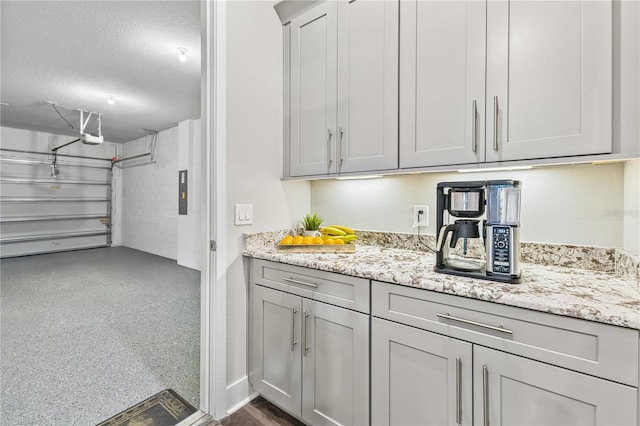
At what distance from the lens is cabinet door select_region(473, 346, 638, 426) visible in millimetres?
800

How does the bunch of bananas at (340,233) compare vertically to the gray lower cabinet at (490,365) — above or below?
above

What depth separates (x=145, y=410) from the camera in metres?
1.62

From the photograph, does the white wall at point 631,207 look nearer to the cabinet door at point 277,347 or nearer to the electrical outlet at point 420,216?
the electrical outlet at point 420,216

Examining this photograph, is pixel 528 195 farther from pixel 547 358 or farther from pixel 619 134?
pixel 547 358

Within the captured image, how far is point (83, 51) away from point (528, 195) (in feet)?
13.4

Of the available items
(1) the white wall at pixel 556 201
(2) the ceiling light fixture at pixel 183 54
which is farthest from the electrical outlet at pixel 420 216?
(2) the ceiling light fixture at pixel 183 54

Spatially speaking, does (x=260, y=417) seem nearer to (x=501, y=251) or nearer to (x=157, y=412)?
(x=157, y=412)

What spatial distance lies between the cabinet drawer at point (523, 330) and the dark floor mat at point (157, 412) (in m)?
1.32

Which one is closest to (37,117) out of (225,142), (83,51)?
(83,51)

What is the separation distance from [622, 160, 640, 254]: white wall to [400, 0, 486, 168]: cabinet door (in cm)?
52

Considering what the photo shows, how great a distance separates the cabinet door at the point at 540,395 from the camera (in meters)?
0.80

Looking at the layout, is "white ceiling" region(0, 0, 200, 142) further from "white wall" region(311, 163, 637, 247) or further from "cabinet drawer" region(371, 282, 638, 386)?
"cabinet drawer" region(371, 282, 638, 386)

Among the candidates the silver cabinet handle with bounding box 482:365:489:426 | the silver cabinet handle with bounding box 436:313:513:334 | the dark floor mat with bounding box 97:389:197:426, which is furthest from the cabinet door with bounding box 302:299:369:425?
the dark floor mat with bounding box 97:389:197:426

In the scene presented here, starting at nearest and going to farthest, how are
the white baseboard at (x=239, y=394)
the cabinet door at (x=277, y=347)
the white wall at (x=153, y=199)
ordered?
the cabinet door at (x=277, y=347)
the white baseboard at (x=239, y=394)
the white wall at (x=153, y=199)
